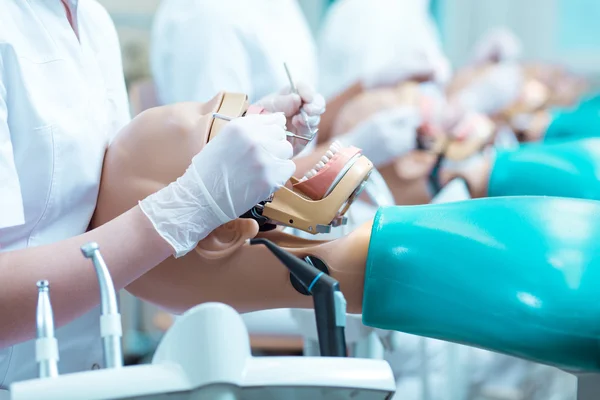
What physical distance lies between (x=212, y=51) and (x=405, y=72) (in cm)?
52

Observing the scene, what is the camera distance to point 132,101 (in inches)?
65.2

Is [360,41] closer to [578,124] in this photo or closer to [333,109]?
[333,109]

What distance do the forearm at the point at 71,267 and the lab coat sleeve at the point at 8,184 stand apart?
4 cm

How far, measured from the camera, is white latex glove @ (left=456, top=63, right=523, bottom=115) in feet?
7.20

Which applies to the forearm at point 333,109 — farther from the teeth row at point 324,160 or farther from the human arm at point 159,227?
the human arm at point 159,227

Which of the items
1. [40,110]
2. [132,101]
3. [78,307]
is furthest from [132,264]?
[132,101]

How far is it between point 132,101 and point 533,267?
117cm

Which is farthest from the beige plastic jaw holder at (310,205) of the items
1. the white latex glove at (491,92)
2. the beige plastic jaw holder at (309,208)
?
the white latex glove at (491,92)

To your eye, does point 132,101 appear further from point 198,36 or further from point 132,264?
point 132,264

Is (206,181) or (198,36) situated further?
(198,36)

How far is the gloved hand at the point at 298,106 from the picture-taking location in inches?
36.2

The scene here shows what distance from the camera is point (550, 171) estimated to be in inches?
46.3

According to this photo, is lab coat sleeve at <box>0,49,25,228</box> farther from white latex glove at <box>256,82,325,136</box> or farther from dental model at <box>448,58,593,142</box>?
dental model at <box>448,58,593,142</box>

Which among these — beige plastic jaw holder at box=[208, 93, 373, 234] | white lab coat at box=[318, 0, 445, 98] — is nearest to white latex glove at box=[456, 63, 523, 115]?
white lab coat at box=[318, 0, 445, 98]
